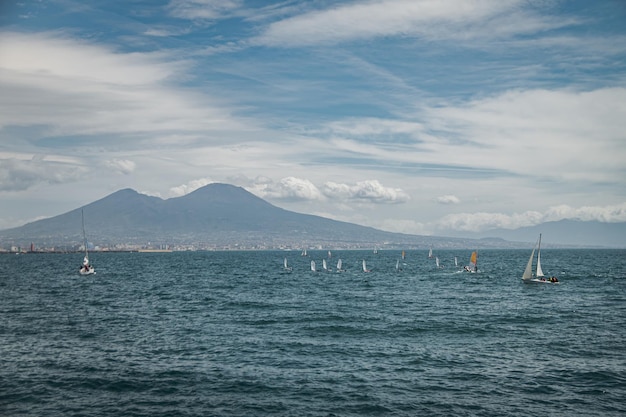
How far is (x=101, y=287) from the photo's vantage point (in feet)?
357

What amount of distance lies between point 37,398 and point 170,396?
8.95 meters

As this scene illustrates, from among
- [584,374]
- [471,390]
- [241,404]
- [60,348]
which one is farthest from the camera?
[60,348]

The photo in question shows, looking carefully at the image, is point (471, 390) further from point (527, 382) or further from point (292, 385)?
point (292, 385)

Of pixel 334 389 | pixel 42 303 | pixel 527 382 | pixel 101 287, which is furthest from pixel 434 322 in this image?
pixel 101 287

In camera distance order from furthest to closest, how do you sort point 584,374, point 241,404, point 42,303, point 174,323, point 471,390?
point 42,303, point 174,323, point 584,374, point 471,390, point 241,404

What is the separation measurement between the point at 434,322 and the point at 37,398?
1707 inches

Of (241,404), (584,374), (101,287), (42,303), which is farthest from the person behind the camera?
(101,287)

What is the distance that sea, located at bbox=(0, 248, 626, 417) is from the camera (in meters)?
34.2

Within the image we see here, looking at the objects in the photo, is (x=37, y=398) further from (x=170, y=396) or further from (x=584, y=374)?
(x=584, y=374)

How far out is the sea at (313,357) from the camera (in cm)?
3416

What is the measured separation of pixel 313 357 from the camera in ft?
149

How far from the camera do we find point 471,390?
36688mm

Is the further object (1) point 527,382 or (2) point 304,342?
(2) point 304,342

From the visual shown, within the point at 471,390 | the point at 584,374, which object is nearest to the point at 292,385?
the point at 471,390
